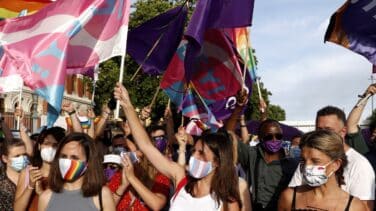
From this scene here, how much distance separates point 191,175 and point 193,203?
0.21 metres

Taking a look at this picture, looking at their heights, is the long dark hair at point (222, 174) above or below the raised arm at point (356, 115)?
below

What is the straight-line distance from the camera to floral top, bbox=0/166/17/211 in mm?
5316

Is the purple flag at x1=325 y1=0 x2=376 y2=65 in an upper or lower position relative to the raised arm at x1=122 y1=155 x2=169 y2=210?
upper

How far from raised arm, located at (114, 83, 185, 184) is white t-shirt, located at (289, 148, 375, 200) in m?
0.92

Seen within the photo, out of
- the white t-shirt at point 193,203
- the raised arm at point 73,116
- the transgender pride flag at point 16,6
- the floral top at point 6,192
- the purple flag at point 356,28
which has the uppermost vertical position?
the transgender pride flag at point 16,6

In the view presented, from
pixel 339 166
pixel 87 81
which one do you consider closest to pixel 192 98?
pixel 339 166

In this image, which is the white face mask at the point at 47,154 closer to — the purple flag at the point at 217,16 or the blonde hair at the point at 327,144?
the blonde hair at the point at 327,144

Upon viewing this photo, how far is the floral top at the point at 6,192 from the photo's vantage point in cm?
532

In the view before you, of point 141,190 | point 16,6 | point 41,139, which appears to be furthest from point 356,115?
point 16,6

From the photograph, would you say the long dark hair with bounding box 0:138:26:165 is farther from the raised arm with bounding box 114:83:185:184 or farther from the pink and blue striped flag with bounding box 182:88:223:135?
the pink and blue striped flag with bounding box 182:88:223:135

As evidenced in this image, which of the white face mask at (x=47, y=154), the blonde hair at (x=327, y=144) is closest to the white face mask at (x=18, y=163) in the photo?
the white face mask at (x=47, y=154)

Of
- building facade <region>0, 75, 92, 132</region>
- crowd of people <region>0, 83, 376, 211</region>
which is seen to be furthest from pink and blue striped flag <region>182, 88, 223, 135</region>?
building facade <region>0, 75, 92, 132</region>

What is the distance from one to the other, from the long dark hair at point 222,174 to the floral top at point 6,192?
5.63 ft

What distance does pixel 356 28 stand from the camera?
23.8 ft
